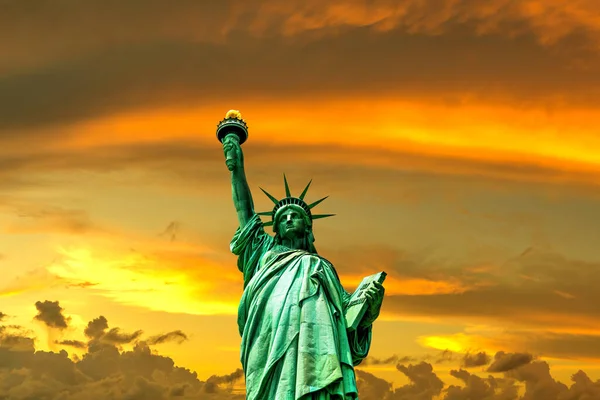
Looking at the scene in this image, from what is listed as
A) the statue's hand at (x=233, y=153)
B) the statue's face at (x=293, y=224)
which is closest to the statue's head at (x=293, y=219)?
the statue's face at (x=293, y=224)

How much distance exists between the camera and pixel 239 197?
2503 cm

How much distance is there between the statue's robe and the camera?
22.2 m

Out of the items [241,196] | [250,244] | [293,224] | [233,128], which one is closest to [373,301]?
[293,224]

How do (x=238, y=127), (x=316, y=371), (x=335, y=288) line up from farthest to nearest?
(x=238, y=127) < (x=335, y=288) < (x=316, y=371)

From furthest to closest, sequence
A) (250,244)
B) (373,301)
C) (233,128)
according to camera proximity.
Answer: (233,128) < (250,244) < (373,301)

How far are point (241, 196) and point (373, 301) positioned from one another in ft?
12.2

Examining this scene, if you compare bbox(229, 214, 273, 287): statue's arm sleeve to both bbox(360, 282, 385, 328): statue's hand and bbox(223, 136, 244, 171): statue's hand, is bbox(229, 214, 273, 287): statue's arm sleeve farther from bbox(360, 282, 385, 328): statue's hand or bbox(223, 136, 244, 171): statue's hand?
bbox(360, 282, 385, 328): statue's hand

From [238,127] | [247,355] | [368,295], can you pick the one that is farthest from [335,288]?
[238,127]

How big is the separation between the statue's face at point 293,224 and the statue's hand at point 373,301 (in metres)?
2.05

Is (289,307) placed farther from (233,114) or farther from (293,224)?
(233,114)

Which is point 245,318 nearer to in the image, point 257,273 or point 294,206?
point 257,273

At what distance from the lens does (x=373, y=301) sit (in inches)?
922

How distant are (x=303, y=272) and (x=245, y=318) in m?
1.53

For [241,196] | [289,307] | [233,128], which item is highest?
[233,128]
